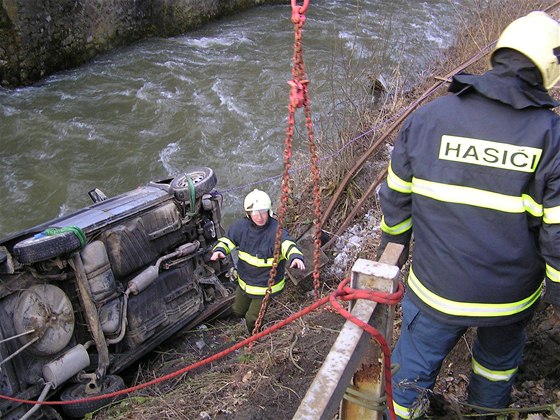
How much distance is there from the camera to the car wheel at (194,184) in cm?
535

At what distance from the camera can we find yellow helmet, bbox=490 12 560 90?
7.07ft

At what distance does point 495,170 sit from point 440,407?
1461mm

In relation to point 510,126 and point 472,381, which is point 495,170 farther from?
point 472,381

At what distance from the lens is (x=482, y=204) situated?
2.22 m

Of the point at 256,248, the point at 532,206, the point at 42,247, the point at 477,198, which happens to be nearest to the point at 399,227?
the point at 477,198

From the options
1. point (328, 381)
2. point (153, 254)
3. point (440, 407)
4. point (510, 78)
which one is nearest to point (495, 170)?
point (510, 78)

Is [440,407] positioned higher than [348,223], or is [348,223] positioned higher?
[440,407]

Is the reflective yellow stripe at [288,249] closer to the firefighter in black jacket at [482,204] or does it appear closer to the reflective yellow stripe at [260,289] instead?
the reflective yellow stripe at [260,289]

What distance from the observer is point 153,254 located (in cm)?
518

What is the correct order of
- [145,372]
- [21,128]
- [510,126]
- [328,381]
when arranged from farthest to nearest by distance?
[21,128] < [145,372] < [510,126] < [328,381]

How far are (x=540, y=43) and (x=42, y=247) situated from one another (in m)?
3.55

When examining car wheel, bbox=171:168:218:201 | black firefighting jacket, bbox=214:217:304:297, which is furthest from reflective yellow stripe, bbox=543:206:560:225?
car wheel, bbox=171:168:218:201

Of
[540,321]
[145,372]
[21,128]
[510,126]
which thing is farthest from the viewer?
[21,128]

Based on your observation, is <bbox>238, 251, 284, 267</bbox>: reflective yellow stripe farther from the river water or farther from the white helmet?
the river water
